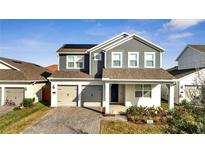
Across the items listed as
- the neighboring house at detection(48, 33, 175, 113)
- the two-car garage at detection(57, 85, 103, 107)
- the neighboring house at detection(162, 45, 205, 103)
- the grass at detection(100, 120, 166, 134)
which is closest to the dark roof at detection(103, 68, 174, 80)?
the neighboring house at detection(48, 33, 175, 113)

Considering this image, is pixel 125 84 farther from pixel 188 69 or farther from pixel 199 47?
pixel 199 47

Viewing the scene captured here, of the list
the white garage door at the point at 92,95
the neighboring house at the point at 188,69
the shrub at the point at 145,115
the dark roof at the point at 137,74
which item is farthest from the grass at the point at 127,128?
the neighboring house at the point at 188,69

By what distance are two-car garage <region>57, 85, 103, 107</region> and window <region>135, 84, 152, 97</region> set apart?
323 centimetres

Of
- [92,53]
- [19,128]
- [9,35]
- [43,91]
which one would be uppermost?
[9,35]

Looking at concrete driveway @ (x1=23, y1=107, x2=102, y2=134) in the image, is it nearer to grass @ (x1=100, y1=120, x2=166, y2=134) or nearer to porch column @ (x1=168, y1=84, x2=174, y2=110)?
grass @ (x1=100, y1=120, x2=166, y2=134)

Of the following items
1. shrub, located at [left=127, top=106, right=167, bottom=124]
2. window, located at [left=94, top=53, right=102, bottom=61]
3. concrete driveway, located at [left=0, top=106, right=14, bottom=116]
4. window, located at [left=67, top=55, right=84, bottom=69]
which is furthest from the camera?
window, located at [left=67, top=55, right=84, bottom=69]

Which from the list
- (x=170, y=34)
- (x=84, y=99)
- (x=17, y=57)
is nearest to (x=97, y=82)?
(x=84, y=99)

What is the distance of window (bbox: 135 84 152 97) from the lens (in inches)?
613

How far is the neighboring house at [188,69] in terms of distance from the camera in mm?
16391

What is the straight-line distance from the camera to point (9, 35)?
1645 centimetres

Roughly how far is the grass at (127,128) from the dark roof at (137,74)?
4046 mm
